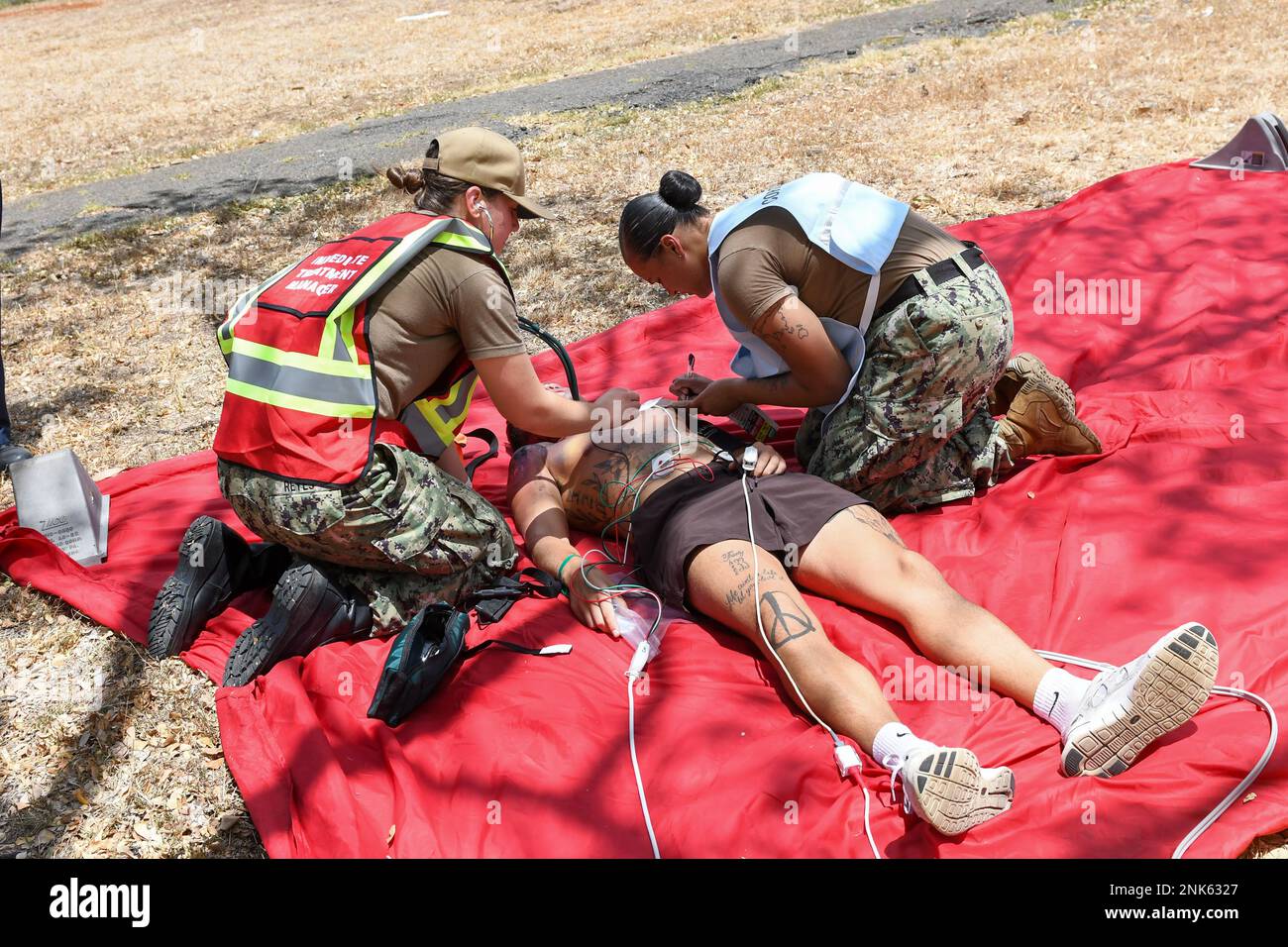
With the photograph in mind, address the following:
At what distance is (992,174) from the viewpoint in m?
6.86

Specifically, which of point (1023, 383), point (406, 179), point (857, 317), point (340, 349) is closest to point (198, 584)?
point (340, 349)

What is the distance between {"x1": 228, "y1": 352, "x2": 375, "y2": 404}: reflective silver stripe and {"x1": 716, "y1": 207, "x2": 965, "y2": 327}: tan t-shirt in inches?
45.0

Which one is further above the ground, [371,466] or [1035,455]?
[371,466]

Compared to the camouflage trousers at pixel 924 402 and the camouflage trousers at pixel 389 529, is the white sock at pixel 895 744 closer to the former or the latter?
the camouflage trousers at pixel 924 402

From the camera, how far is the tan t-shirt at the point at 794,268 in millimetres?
3166

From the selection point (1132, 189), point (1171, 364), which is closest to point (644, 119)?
point (1132, 189)

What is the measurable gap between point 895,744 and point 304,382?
72.6 inches

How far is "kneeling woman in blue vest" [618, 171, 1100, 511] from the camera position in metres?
3.21

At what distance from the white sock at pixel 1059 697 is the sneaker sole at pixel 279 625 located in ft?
6.64

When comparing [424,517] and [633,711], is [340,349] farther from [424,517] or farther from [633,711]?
[633,711]

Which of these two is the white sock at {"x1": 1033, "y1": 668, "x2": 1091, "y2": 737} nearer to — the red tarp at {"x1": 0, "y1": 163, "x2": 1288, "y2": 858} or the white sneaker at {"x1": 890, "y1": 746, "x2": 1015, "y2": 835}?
A: the red tarp at {"x1": 0, "y1": 163, "x2": 1288, "y2": 858}

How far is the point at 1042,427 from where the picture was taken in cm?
Answer: 363

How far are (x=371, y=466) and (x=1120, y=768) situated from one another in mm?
2136

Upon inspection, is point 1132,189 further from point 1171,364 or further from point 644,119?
point 644,119
